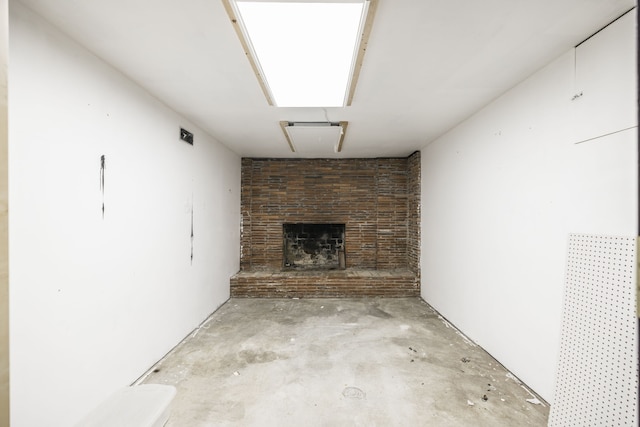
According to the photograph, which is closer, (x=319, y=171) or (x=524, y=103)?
(x=524, y=103)

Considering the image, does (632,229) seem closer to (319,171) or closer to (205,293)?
(205,293)

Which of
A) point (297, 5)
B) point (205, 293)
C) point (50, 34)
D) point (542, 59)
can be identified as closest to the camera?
point (297, 5)

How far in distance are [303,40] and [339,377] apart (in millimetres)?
2660

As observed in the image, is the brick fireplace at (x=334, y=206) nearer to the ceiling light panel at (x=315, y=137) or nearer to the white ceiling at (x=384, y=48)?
the ceiling light panel at (x=315, y=137)

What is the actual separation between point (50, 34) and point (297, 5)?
155 centimetres

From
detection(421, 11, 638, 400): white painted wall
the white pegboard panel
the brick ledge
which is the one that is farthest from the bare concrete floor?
the brick ledge

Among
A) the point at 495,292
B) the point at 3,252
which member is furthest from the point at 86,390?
the point at 495,292

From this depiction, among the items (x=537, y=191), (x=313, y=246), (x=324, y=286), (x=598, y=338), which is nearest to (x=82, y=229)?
(x=598, y=338)

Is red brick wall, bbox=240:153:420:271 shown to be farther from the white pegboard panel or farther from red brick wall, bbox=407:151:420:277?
the white pegboard panel

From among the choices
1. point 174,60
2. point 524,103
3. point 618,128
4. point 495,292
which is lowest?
point 495,292

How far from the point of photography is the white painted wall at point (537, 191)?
64.7 inches

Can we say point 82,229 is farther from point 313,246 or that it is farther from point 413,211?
point 413,211

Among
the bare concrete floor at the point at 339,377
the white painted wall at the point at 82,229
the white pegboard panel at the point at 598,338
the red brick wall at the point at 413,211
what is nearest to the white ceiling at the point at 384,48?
the white painted wall at the point at 82,229

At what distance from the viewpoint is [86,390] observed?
1890 mm
